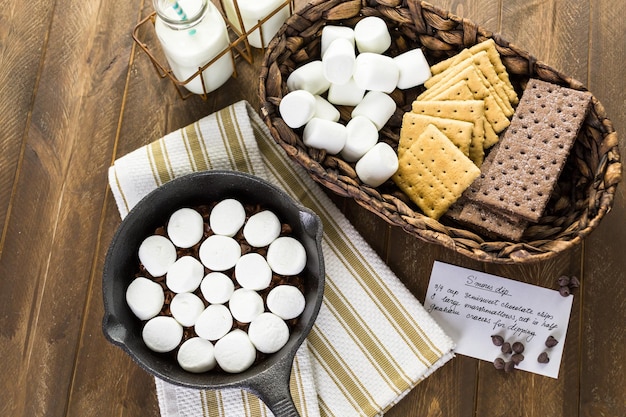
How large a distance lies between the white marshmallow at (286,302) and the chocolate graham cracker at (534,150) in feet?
0.95

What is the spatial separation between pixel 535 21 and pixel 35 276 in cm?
91

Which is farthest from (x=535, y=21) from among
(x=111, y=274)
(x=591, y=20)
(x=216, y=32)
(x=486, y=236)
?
(x=111, y=274)

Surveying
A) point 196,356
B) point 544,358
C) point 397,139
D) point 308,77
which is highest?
point 308,77

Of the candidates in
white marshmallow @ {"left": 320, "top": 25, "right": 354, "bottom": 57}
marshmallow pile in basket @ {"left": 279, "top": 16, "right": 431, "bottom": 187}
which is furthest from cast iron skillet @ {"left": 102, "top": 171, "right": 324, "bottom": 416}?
white marshmallow @ {"left": 320, "top": 25, "right": 354, "bottom": 57}

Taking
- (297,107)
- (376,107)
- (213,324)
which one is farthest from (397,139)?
(213,324)

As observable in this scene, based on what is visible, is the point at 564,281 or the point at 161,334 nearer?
the point at 161,334

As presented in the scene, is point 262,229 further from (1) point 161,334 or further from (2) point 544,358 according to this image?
(2) point 544,358

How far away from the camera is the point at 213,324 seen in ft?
3.05

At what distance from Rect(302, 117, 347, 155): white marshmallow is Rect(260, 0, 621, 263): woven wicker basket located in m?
0.01

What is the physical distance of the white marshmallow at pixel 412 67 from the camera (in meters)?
0.99

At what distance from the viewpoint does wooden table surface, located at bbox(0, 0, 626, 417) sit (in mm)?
1043

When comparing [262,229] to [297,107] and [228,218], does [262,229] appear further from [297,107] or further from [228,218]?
[297,107]

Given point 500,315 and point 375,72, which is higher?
point 375,72

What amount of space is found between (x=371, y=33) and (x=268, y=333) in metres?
0.46
